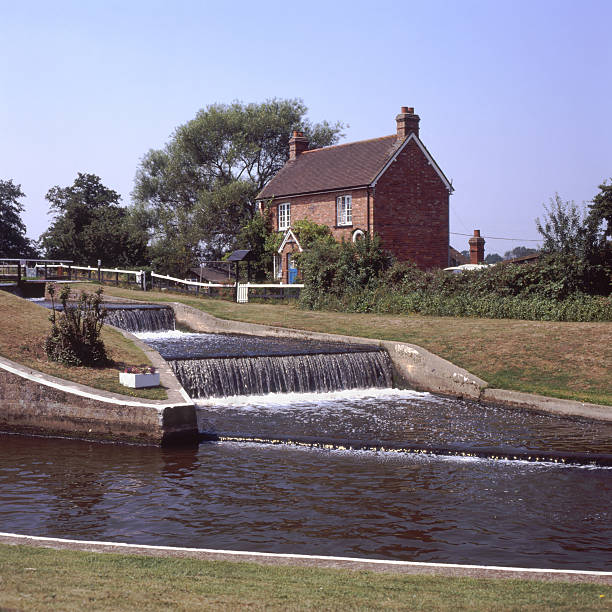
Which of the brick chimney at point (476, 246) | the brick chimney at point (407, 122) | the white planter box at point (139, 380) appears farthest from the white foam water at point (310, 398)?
the brick chimney at point (476, 246)

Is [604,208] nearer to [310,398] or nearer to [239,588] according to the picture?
[310,398]

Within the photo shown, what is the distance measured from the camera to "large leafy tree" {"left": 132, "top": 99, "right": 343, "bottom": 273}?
6525 cm

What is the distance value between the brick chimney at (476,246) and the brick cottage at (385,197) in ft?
19.3

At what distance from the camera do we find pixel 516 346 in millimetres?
23266

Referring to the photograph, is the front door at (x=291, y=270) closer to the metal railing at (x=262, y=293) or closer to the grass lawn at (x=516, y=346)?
the metal railing at (x=262, y=293)

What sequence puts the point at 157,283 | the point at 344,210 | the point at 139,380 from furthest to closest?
1. the point at 344,210
2. the point at 157,283
3. the point at 139,380

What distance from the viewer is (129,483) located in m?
12.8

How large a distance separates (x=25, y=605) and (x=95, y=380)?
39.0ft

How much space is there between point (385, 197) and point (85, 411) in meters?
33.6

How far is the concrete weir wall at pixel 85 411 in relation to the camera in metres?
15.4

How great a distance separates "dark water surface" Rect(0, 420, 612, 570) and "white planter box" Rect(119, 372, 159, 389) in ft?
Result: 6.49

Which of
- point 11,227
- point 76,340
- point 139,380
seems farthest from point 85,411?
point 11,227

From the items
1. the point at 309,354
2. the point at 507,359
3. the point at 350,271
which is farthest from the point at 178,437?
the point at 350,271

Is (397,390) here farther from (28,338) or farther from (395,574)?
(395,574)
